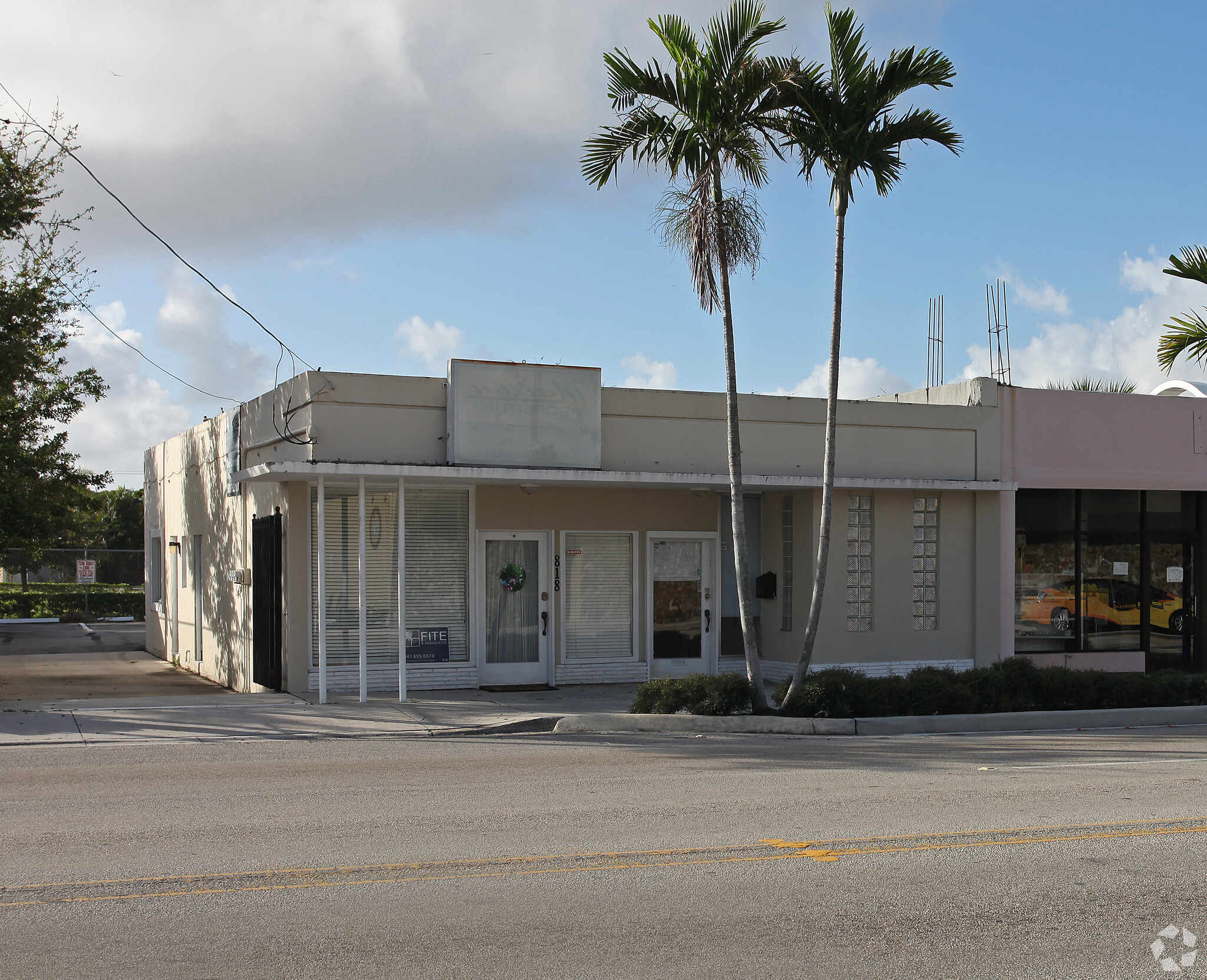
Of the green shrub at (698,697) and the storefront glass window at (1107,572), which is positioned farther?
the storefront glass window at (1107,572)

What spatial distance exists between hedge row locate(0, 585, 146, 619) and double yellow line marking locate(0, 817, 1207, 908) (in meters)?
34.5

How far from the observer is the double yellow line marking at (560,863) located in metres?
6.26

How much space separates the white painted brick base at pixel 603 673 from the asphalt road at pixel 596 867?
6.21 m

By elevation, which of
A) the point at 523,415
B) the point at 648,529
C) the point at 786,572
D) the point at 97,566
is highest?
the point at 523,415

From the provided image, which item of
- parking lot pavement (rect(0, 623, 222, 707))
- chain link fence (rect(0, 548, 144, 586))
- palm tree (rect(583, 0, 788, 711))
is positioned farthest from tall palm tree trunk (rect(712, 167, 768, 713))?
chain link fence (rect(0, 548, 144, 586))

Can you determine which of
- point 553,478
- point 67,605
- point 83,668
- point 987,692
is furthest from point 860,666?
point 67,605

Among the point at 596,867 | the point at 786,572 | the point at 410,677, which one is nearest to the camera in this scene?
the point at 596,867

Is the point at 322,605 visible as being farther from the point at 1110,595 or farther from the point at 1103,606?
the point at 1110,595

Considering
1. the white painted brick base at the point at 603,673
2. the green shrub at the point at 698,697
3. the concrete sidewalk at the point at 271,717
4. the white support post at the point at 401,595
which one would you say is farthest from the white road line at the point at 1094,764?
the white painted brick base at the point at 603,673

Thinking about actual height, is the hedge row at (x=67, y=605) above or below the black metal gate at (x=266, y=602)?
below

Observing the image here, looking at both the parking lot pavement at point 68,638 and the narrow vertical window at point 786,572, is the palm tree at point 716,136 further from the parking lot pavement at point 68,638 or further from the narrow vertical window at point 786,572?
the parking lot pavement at point 68,638

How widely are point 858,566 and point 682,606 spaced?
2.80m

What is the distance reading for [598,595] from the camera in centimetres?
1770

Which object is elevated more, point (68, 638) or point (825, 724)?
point (825, 724)
